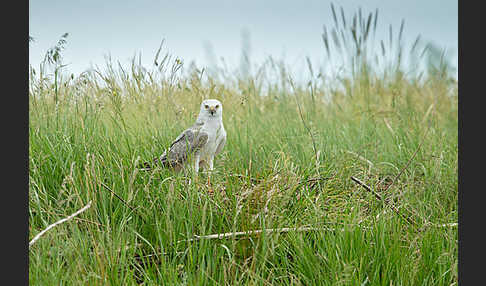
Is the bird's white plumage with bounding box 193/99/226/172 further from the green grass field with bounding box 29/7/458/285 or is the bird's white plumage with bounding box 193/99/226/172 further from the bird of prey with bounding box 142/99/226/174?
the green grass field with bounding box 29/7/458/285

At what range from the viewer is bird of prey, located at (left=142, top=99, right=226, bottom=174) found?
117 inches

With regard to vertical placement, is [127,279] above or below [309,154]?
below

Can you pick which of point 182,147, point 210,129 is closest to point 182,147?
point 182,147

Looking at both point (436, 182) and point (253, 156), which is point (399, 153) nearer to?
point (436, 182)

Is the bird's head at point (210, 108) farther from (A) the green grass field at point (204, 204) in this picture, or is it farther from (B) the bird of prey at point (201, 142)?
(A) the green grass field at point (204, 204)

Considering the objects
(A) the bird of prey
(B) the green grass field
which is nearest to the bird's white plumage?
(A) the bird of prey

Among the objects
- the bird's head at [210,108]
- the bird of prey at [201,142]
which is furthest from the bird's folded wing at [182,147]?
the bird's head at [210,108]

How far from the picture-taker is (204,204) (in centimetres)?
262

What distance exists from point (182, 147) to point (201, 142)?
0.54ft

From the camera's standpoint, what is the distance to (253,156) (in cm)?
336

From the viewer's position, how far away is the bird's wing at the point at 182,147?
9.57 ft

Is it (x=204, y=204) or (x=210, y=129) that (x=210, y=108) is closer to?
(x=210, y=129)

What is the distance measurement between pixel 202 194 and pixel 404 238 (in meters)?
1.26

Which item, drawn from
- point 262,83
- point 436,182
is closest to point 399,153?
point 436,182
